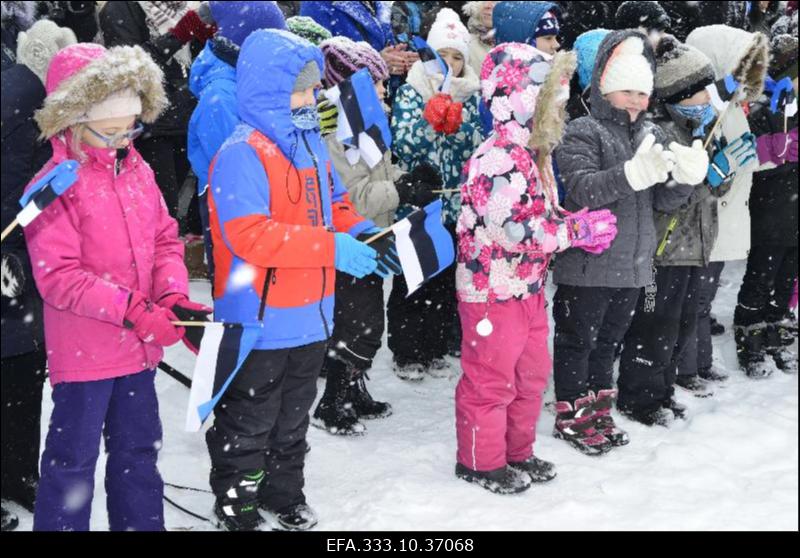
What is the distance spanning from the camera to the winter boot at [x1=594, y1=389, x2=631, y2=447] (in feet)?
16.2

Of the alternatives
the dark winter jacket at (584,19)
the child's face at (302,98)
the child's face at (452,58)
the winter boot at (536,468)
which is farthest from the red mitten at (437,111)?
the dark winter jacket at (584,19)

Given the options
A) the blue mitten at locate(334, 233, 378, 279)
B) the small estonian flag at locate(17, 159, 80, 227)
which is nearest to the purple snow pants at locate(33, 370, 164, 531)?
the small estonian flag at locate(17, 159, 80, 227)

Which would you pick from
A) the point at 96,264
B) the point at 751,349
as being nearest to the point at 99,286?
the point at 96,264

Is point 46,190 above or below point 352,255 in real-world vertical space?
above

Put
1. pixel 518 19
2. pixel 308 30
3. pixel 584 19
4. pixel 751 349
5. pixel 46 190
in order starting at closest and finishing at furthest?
pixel 46 190
pixel 308 30
pixel 518 19
pixel 751 349
pixel 584 19

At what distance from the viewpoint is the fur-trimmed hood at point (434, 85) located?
5.37 m

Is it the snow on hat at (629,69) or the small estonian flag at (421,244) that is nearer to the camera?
the small estonian flag at (421,244)

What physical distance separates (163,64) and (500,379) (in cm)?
333

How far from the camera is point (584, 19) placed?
7.39 m

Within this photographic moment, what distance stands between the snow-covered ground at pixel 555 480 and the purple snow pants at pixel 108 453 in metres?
0.47

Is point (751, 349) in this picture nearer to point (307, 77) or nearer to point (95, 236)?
point (307, 77)

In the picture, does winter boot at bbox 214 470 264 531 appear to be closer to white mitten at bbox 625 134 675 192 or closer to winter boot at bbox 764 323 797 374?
white mitten at bbox 625 134 675 192

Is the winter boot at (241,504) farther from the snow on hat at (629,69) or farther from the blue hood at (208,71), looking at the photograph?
the snow on hat at (629,69)

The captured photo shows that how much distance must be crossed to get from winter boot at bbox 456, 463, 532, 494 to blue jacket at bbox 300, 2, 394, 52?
106 inches
